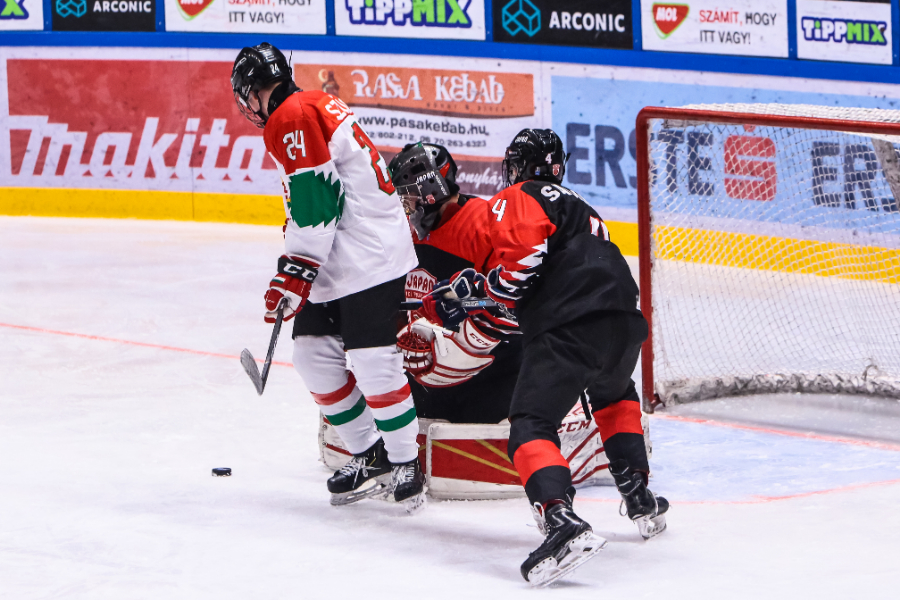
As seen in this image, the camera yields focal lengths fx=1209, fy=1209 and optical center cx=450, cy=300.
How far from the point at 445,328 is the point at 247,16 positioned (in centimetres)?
597

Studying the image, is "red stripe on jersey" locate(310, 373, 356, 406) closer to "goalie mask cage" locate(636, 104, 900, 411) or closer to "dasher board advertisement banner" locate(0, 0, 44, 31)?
"goalie mask cage" locate(636, 104, 900, 411)

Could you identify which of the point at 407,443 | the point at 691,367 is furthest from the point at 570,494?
the point at 691,367

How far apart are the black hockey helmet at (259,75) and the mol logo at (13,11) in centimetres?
669

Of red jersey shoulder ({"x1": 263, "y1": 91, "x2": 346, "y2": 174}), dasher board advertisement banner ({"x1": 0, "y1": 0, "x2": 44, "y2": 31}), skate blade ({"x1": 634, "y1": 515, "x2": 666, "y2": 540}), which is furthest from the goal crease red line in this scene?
dasher board advertisement banner ({"x1": 0, "y1": 0, "x2": 44, "y2": 31})

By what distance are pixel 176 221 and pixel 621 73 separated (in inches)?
137

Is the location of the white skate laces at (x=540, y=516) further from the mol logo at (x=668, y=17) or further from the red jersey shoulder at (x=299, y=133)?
the mol logo at (x=668, y=17)

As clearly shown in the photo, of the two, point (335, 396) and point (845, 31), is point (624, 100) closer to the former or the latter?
point (845, 31)

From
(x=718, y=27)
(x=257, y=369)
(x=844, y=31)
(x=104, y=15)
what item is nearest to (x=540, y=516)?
(x=257, y=369)

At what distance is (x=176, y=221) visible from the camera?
891 centimetres

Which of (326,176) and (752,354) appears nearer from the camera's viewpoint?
(326,176)

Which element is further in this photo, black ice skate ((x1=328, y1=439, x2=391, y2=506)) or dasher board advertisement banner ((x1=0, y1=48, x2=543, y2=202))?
dasher board advertisement banner ((x1=0, y1=48, x2=543, y2=202))

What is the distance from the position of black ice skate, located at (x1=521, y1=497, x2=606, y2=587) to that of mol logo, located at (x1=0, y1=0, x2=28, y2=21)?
7.77 m

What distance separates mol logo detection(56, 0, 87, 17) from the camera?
897cm

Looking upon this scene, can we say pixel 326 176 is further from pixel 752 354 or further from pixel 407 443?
pixel 752 354
